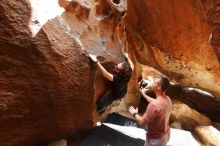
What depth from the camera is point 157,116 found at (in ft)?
15.4

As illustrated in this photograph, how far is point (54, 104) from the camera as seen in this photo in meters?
4.33

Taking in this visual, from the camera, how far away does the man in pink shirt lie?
466cm

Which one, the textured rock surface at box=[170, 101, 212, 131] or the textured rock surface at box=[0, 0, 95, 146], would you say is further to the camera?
the textured rock surface at box=[170, 101, 212, 131]

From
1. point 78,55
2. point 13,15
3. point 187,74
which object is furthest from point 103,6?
point 187,74

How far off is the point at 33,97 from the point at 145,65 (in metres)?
6.15

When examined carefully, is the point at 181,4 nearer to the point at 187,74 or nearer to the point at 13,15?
the point at 187,74

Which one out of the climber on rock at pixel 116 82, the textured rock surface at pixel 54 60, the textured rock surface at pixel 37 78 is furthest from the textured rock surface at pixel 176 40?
the textured rock surface at pixel 37 78

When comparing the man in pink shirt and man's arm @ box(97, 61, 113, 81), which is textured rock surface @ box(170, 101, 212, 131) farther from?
man's arm @ box(97, 61, 113, 81)

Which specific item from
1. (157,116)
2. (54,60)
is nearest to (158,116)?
(157,116)

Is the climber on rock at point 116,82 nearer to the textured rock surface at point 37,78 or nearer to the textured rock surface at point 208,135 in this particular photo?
the textured rock surface at point 37,78

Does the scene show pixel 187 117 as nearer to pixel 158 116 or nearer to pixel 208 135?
pixel 208 135

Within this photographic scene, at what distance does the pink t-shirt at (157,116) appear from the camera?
15.3ft

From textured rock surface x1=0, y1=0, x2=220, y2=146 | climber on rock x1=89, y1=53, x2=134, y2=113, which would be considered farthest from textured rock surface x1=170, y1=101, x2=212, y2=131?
climber on rock x1=89, y1=53, x2=134, y2=113

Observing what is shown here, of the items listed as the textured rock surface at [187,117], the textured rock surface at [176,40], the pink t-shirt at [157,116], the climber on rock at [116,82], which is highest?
the textured rock surface at [176,40]
